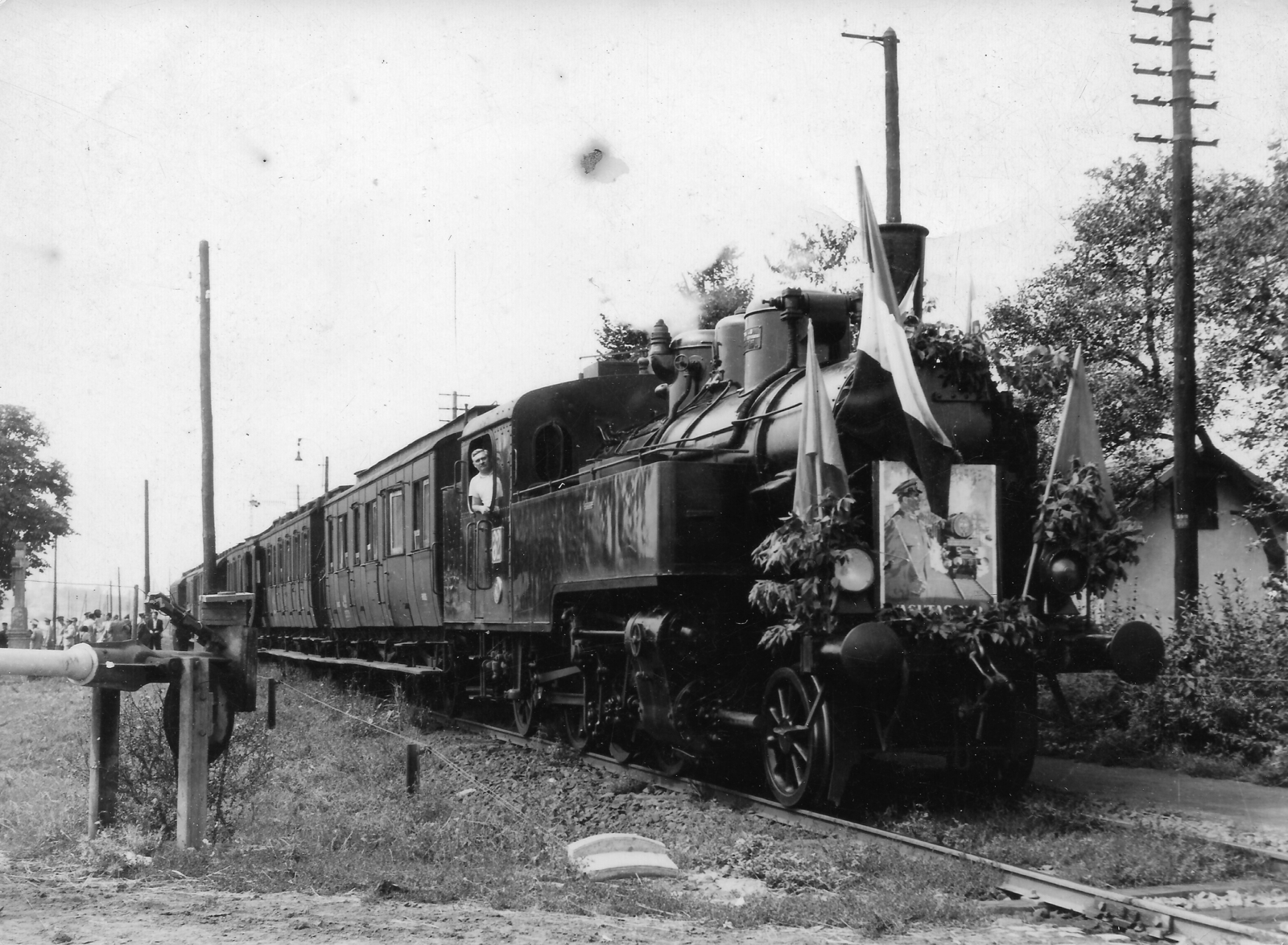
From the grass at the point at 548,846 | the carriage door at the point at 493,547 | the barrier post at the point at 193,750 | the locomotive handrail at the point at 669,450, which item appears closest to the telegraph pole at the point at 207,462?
the carriage door at the point at 493,547

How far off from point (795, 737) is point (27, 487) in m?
20.9

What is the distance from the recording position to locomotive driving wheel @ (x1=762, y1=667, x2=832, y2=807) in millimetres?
7078

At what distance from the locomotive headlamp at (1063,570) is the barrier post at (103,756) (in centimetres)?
503

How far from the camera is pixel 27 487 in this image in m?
24.0

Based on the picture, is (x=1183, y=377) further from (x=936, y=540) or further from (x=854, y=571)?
(x=854, y=571)

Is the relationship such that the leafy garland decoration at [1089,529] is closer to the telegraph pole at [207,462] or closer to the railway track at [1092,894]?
the railway track at [1092,894]

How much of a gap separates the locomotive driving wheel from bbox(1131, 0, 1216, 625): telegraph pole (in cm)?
481

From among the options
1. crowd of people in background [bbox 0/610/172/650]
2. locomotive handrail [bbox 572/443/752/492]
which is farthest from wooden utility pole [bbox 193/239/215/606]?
locomotive handrail [bbox 572/443/752/492]

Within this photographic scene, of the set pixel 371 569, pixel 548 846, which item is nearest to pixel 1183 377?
pixel 548 846

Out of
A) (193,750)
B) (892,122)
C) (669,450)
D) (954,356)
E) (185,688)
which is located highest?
(892,122)

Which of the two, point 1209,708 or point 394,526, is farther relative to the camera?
point 394,526

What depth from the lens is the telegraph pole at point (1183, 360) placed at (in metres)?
11.0

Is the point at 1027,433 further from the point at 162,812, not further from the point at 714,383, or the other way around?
the point at 162,812

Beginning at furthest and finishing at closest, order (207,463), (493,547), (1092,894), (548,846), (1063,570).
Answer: (207,463)
(493,547)
(1063,570)
(548,846)
(1092,894)
